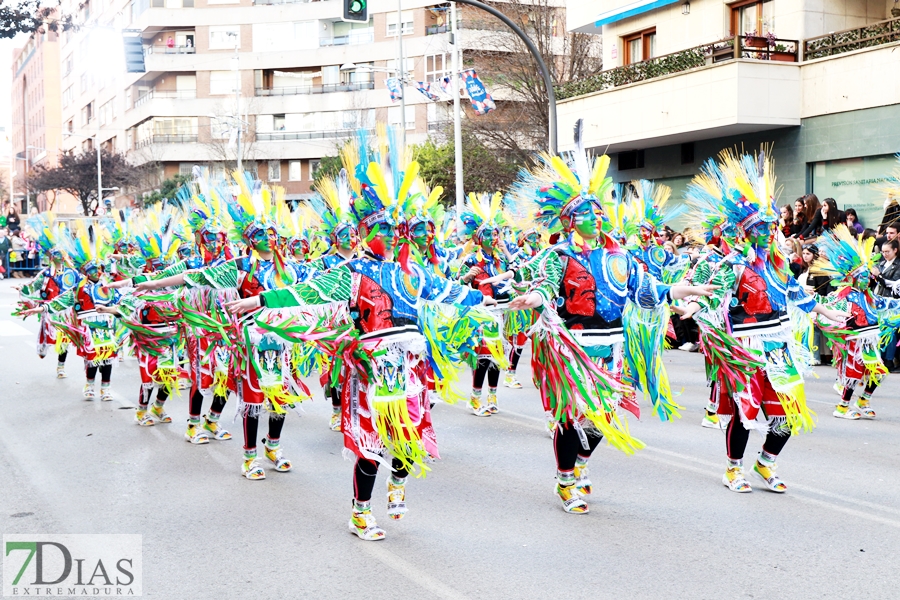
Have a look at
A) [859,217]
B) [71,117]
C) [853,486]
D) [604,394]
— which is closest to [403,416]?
[604,394]

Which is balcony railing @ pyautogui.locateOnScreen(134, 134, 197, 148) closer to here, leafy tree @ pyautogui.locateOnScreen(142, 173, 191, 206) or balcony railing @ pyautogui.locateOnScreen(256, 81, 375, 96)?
leafy tree @ pyautogui.locateOnScreen(142, 173, 191, 206)

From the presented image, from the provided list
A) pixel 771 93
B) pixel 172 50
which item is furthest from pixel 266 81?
pixel 771 93

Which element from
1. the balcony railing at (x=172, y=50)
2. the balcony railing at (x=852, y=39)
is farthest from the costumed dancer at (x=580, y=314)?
the balcony railing at (x=172, y=50)

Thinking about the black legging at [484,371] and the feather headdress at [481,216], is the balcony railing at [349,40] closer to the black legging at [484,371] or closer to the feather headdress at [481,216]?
the feather headdress at [481,216]

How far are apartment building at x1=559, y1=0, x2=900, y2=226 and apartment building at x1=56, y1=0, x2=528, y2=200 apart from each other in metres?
30.2

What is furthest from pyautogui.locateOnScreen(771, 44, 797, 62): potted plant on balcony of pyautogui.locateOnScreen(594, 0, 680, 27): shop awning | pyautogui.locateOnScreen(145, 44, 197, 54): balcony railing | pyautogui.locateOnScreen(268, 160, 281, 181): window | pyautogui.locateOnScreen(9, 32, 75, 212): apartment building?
pyautogui.locateOnScreen(9, 32, 75, 212): apartment building

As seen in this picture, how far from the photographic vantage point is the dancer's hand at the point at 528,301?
585cm

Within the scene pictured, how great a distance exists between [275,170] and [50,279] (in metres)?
45.1

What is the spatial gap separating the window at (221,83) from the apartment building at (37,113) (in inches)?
1188

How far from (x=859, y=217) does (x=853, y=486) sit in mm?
12138

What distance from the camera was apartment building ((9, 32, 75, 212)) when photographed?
88438 millimetres

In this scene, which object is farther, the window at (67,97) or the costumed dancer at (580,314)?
the window at (67,97)

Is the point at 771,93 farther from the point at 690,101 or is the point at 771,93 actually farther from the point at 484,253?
the point at 484,253

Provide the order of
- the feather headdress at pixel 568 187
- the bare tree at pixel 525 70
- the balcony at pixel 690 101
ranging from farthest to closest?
the bare tree at pixel 525 70
the balcony at pixel 690 101
the feather headdress at pixel 568 187
